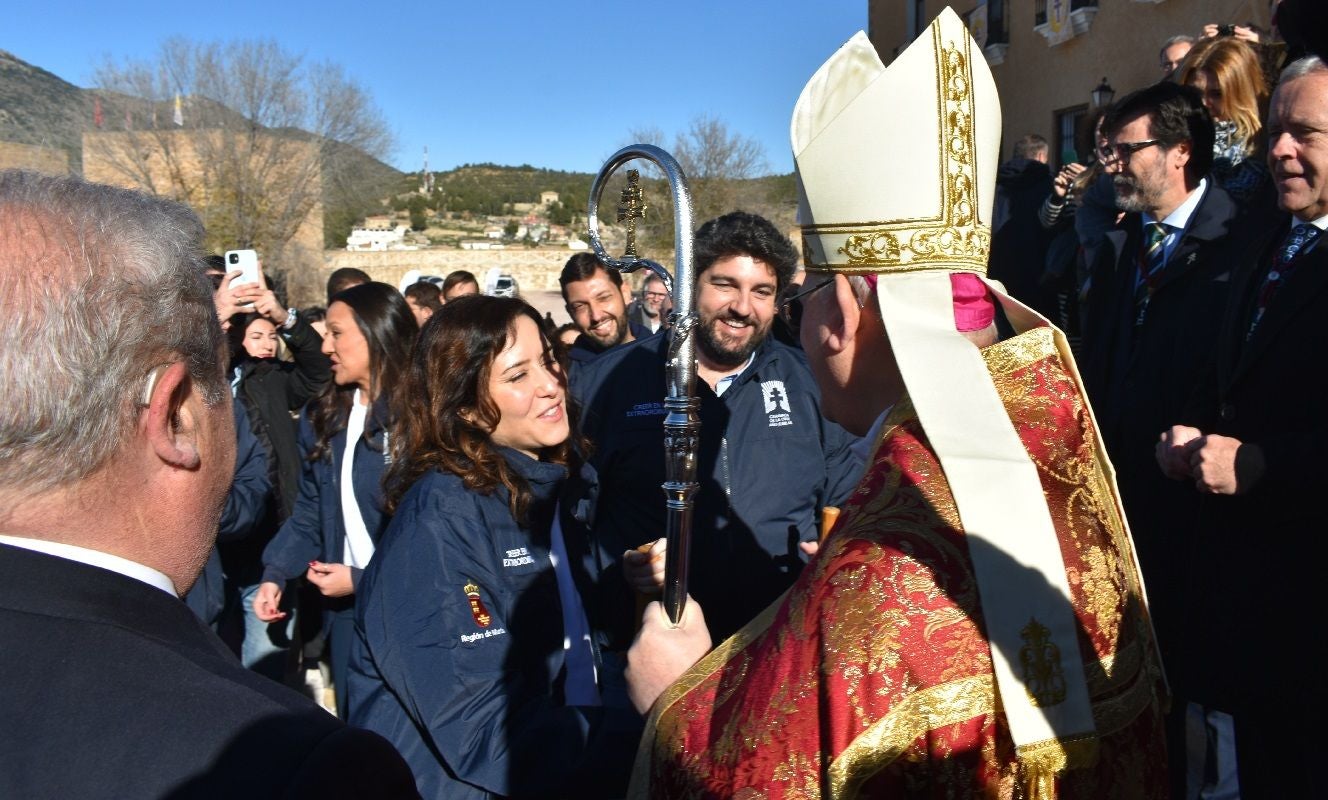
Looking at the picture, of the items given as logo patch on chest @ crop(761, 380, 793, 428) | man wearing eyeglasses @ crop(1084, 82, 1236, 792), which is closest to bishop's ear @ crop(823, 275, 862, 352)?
logo patch on chest @ crop(761, 380, 793, 428)

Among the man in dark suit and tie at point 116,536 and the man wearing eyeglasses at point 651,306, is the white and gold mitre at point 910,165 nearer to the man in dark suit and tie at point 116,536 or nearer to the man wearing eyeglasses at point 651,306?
the man in dark suit and tie at point 116,536

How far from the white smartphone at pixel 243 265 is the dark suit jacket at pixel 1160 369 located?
→ 11.9 feet

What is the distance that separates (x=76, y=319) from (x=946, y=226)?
1.42 meters

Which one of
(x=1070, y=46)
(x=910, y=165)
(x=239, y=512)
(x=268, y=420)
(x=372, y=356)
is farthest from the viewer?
(x=1070, y=46)

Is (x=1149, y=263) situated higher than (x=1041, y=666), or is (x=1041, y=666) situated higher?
(x=1149, y=263)

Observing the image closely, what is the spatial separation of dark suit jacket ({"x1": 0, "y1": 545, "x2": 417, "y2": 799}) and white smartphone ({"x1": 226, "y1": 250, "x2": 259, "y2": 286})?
3915 millimetres

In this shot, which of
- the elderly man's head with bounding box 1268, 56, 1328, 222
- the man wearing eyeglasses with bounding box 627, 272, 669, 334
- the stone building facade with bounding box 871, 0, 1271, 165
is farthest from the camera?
the stone building facade with bounding box 871, 0, 1271, 165

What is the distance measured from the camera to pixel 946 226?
195 cm

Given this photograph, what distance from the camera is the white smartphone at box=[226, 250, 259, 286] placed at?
15.7 ft

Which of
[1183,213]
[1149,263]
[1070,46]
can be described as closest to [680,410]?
[1149,263]

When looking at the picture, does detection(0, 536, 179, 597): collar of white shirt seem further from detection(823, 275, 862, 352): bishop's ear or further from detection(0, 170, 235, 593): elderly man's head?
detection(823, 275, 862, 352): bishop's ear

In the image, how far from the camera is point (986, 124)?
6.79 ft

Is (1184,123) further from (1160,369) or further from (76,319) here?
(76,319)

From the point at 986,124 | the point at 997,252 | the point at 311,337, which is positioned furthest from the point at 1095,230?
the point at 311,337
